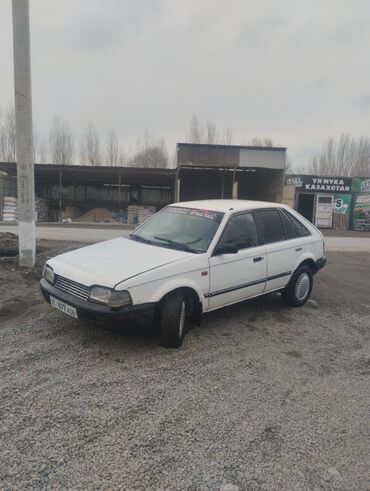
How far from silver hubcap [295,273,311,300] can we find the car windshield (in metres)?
1.84

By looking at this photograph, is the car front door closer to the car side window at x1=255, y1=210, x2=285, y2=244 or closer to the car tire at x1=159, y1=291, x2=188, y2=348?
the car side window at x1=255, y1=210, x2=285, y2=244

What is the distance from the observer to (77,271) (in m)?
3.81

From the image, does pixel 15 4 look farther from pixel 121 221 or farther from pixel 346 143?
pixel 346 143

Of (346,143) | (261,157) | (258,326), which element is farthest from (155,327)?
(346,143)

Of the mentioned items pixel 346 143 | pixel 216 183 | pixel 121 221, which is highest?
pixel 346 143

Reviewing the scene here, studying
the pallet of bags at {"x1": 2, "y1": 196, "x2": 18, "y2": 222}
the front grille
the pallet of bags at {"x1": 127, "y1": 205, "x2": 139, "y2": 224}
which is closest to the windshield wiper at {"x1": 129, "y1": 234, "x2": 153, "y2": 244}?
the front grille

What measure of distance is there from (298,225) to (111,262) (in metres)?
3.19

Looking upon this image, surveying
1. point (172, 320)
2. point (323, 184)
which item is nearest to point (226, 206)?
point (172, 320)

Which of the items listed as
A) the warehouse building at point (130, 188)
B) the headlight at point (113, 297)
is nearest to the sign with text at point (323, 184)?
the warehouse building at point (130, 188)

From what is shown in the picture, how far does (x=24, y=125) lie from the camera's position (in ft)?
22.8

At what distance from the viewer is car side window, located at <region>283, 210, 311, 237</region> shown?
18.4 ft

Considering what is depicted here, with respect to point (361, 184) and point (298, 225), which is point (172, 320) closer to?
point (298, 225)

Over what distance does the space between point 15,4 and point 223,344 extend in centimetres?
728

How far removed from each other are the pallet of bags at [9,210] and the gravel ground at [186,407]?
69.7ft
